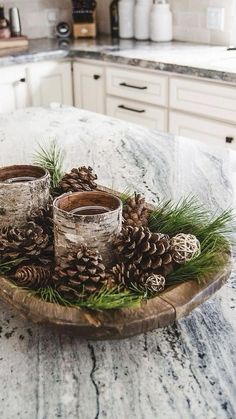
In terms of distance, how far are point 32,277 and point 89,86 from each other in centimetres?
246

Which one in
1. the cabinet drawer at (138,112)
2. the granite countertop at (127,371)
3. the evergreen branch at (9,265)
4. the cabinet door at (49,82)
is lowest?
the cabinet drawer at (138,112)

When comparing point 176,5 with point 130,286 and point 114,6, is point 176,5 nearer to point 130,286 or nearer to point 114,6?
point 114,6

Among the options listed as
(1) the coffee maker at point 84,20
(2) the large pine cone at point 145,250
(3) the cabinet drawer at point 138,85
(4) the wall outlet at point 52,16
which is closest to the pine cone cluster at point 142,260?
(2) the large pine cone at point 145,250

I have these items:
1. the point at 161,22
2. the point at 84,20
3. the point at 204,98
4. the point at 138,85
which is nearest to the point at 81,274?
the point at 204,98

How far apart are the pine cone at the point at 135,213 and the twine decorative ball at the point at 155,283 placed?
12 centimetres

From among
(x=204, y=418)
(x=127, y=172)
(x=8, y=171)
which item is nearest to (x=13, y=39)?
(x=127, y=172)

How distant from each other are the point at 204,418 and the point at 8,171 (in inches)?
19.1

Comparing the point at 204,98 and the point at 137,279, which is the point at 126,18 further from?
the point at 137,279

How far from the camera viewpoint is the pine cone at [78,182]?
926 mm

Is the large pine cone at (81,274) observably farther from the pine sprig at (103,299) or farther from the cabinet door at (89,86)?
the cabinet door at (89,86)

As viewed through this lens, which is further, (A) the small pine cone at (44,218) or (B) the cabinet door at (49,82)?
(B) the cabinet door at (49,82)

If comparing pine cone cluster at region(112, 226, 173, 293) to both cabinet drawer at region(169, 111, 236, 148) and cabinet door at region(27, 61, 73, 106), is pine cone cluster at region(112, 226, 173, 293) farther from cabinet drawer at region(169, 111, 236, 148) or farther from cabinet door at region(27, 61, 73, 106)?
cabinet door at region(27, 61, 73, 106)

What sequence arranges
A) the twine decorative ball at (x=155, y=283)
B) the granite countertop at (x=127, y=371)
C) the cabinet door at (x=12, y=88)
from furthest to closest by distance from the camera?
the cabinet door at (x=12, y=88), the twine decorative ball at (x=155, y=283), the granite countertop at (x=127, y=371)

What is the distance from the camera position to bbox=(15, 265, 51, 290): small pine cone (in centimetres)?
73
